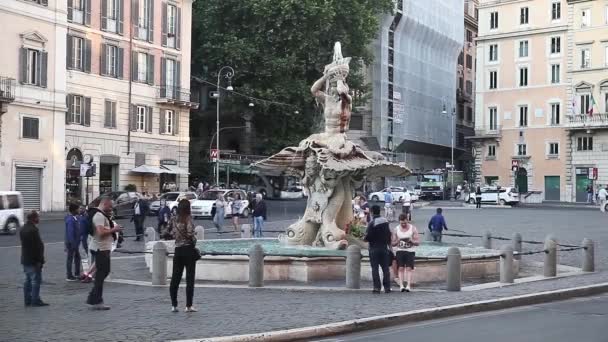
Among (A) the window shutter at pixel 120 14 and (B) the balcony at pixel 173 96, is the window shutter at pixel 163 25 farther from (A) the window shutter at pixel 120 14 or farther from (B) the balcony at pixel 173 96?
(A) the window shutter at pixel 120 14

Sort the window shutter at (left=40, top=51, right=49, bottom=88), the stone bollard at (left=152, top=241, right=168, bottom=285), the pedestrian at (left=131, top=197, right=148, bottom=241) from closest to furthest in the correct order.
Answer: the stone bollard at (left=152, top=241, right=168, bottom=285) → the pedestrian at (left=131, top=197, right=148, bottom=241) → the window shutter at (left=40, top=51, right=49, bottom=88)

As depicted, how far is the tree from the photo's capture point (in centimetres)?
5834

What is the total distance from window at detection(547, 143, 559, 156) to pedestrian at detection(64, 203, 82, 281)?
63.7 m

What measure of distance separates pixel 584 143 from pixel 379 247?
2463 inches

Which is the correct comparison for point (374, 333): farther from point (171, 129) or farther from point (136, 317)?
point (171, 129)

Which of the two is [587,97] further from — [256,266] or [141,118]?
[256,266]

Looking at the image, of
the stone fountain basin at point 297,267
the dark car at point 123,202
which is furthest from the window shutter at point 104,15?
the stone fountain basin at point 297,267

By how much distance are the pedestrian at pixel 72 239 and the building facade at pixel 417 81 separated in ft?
193

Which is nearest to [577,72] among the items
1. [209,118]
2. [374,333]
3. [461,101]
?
[461,101]

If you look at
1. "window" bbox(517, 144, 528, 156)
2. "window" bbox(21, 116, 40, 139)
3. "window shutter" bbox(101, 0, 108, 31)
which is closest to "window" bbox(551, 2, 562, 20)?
"window" bbox(517, 144, 528, 156)

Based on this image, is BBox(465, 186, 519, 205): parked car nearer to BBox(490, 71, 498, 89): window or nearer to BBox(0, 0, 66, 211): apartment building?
BBox(490, 71, 498, 89): window

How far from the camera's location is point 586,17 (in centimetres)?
7306

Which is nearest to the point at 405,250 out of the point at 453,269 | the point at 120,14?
the point at 453,269

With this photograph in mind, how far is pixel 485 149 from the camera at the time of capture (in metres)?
81.1
